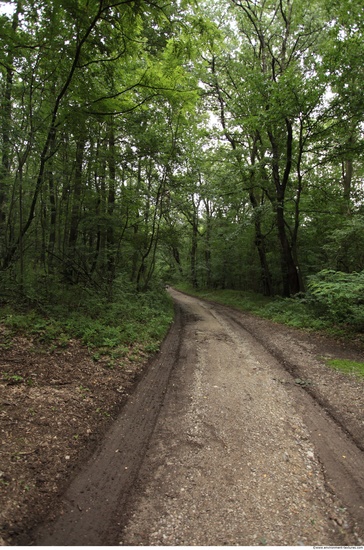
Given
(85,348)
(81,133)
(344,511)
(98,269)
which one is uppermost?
(81,133)

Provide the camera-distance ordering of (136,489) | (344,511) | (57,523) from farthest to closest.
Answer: (136,489) → (344,511) → (57,523)

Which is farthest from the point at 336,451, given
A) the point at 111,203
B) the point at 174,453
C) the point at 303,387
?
the point at 111,203

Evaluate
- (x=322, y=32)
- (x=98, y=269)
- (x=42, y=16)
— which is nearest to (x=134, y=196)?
(x=98, y=269)

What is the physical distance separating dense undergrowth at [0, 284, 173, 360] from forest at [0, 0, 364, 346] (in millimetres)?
89

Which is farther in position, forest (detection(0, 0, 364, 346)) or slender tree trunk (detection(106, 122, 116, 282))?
slender tree trunk (detection(106, 122, 116, 282))

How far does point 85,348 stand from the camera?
5590mm

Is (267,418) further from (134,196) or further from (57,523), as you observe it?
(134,196)

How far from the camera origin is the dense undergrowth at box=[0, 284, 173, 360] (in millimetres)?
5523

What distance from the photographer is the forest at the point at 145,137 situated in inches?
196

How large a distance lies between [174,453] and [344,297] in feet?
23.8

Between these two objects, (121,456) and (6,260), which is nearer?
(121,456)

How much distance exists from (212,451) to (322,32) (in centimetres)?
1804

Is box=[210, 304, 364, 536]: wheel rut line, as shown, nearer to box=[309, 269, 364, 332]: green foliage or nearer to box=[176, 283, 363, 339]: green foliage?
box=[309, 269, 364, 332]: green foliage

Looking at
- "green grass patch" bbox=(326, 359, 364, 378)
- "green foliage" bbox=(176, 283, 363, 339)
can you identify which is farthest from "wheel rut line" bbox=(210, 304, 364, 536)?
"green foliage" bbox=(176, 283, 363, 339)
